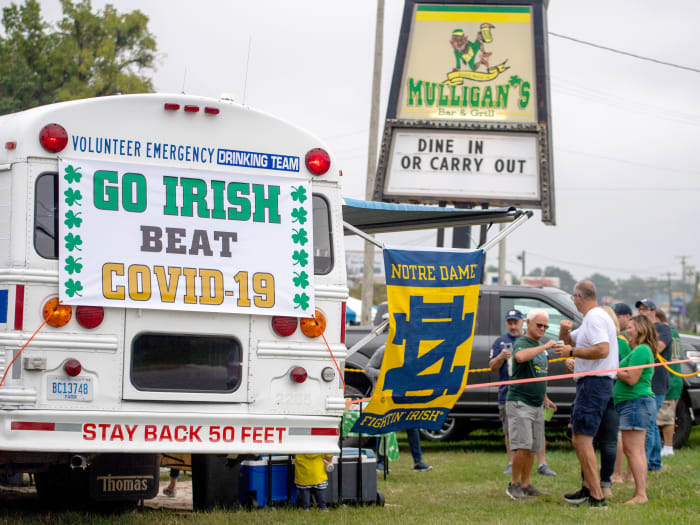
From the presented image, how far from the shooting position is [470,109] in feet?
56.7

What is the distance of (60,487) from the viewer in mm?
8086

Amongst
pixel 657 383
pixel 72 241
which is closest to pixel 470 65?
pixel 657 383

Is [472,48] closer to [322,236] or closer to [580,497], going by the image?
[580,497]

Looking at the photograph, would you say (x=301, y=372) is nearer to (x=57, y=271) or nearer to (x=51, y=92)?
(x=57, y=271)

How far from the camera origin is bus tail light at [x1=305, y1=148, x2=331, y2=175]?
22.8ft

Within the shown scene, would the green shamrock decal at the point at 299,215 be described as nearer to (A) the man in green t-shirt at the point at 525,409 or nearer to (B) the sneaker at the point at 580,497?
(A) the man in green t-shirt at the point at 525,409

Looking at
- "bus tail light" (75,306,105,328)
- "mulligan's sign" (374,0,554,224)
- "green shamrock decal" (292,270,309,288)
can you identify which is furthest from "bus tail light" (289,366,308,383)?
"mulligan's sign" (374,0,554,224)

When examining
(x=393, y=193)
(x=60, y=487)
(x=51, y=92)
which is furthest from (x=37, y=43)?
(x=60, y=487)

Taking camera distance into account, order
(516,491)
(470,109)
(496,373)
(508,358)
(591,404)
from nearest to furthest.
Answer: (591,404), (516,491), (508,358), (496,373), (470,109)

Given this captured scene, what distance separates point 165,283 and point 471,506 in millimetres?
3646

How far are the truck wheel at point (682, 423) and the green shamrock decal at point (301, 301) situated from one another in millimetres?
7489

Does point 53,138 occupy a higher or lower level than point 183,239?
higher

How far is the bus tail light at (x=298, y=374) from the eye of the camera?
264 inches

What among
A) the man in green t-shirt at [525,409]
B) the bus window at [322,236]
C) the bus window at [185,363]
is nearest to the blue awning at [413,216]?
the man in green t-shirt at [525,409]
